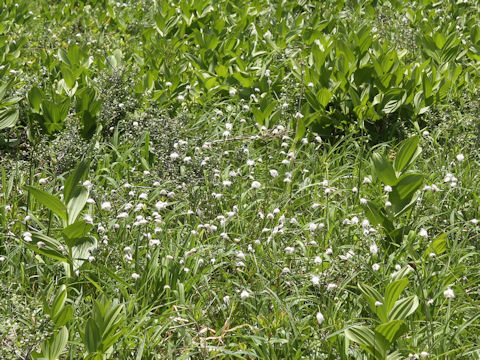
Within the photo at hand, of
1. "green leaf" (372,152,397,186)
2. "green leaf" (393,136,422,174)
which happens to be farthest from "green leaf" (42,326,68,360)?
"green leaf" (393,136,422,174)

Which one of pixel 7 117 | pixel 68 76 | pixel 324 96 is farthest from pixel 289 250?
pixel 68 76

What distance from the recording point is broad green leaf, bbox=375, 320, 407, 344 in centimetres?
280

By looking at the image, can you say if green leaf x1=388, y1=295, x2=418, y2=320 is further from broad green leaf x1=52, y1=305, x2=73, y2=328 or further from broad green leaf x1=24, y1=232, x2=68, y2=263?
broad green leaf x1=24, y1=232, x2=68, y2=263

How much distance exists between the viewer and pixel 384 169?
3717 millimetres

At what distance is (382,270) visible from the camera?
3420 mm

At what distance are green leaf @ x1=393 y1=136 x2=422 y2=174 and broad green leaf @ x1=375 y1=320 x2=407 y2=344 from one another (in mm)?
1190

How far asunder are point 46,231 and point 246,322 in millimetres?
1249

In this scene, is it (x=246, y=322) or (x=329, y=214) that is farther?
(x=329, y=214)

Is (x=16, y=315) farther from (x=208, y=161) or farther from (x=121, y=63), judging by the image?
(x=121, y=63)

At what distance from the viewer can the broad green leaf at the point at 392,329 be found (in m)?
2.80

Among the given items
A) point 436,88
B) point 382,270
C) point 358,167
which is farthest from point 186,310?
point 436,88

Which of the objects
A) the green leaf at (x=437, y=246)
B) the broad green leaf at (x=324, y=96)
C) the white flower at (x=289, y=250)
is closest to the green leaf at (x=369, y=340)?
the white flower at (x=289, y=250)

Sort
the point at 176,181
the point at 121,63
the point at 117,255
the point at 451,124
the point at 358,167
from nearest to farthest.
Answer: the point at 117,255, the point at 176,181, the point at 358,167, the point at 451,124, the point at 121,63

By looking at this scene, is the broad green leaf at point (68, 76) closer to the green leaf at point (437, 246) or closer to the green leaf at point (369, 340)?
the green leaf at point (437, 246)
